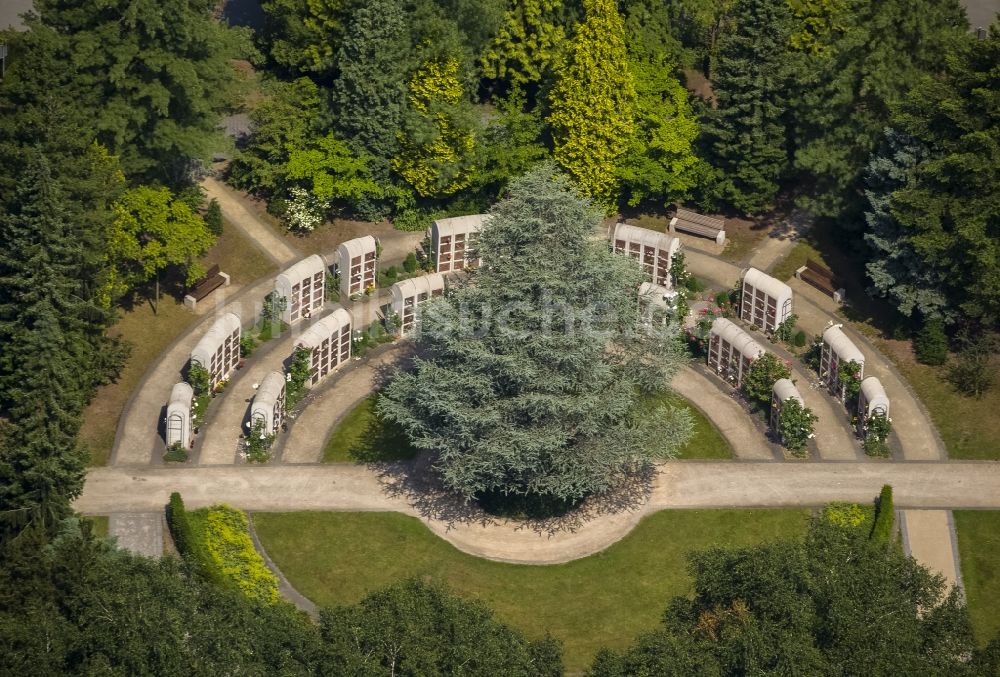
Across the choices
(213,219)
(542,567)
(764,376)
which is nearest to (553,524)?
(542,567)

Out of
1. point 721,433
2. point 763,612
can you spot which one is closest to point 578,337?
point 721,433

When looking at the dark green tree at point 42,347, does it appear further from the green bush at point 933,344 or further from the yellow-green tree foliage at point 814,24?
the yellow-green tree foliage at point 814,24

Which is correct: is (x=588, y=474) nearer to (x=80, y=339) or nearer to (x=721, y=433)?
(x=721, y=433)

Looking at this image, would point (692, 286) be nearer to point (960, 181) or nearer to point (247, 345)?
point (960, 181)

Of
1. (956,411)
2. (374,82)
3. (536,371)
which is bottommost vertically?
(956,411)

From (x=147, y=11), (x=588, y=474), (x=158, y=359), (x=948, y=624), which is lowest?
(x=948, y=624)

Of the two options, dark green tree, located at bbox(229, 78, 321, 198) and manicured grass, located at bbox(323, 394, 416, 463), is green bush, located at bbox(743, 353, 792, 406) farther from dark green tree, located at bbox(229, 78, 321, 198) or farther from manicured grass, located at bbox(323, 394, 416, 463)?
dark green tree, located at bbox(229, 78, 321, 198)

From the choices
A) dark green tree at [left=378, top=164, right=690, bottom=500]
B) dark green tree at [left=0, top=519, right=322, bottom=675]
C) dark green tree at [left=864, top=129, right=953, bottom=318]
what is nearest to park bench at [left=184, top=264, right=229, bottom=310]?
dark green tree at [left=378, top=164, right=690, bottom=500]
